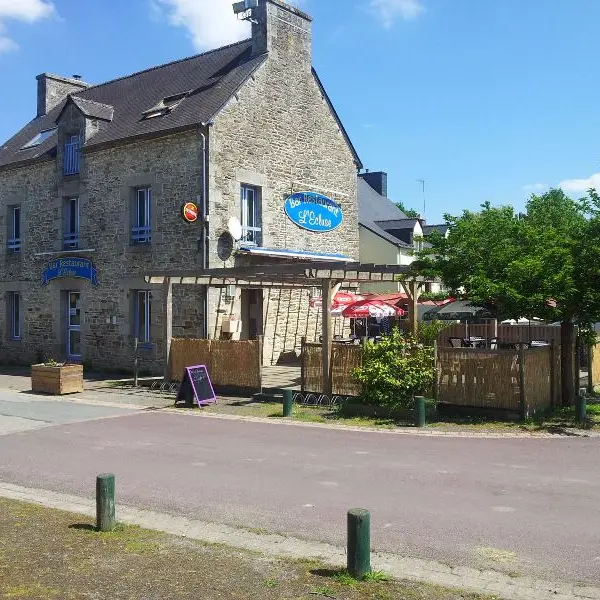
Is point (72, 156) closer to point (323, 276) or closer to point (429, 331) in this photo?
point (323, 276)

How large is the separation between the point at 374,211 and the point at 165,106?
1781 centimetres

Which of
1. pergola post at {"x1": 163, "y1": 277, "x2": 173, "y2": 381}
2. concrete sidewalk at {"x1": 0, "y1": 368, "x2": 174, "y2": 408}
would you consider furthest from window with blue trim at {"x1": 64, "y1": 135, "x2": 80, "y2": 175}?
pergola post at {"x1": 163, "y1": 277, "x2": 173, "y2": 381}

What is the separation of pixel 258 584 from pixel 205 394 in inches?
416

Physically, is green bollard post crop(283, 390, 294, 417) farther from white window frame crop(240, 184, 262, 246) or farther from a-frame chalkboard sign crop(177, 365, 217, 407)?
white window frame crop(240, 184, 262, 246)

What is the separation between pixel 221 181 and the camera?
20297 millimetres

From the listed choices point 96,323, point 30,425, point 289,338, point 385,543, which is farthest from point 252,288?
point 385,543

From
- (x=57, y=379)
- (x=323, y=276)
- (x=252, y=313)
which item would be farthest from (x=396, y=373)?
(x=252, y=313)

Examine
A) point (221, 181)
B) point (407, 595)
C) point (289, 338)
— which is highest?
point (221, 181)

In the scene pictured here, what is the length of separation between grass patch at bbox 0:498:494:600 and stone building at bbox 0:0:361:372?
45.2ft

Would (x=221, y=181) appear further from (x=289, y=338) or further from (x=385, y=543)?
(x=385, y=543)

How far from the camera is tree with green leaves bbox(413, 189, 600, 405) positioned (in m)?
13.0

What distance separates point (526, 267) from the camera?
513 inches

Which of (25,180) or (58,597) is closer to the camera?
(58,597)

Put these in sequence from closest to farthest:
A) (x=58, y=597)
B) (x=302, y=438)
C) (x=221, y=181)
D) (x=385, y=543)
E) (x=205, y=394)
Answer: (x=58, y=597)
(x=385, y=543)
(x=302, y=438)
(x=205, y=394)
(x=221, y=181)
